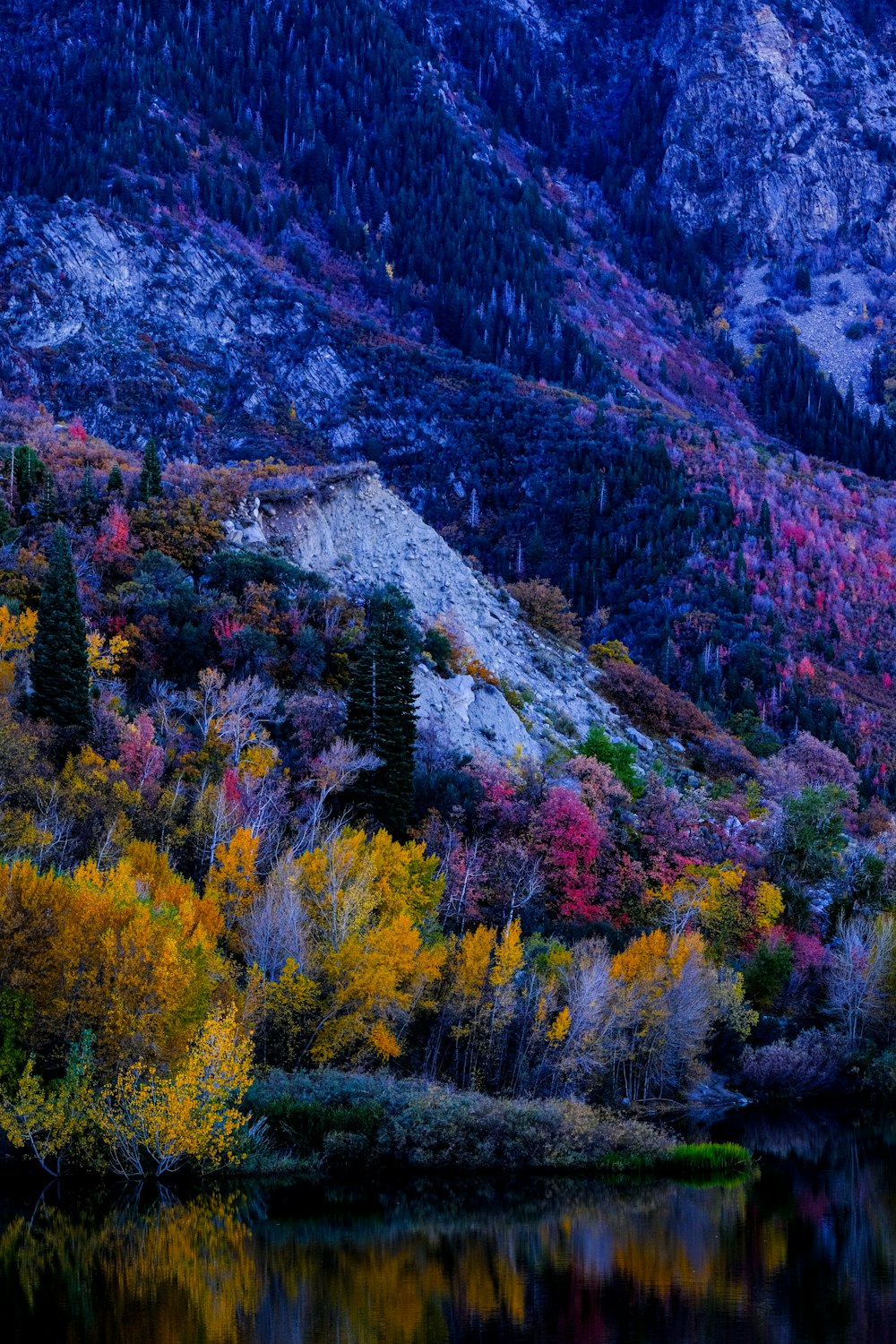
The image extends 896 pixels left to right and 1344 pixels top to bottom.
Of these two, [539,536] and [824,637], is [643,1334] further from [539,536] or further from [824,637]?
[539,536]

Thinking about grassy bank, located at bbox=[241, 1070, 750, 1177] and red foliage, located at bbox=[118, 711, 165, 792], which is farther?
red foliage, located at bbox=[118, 711, 165, 792]

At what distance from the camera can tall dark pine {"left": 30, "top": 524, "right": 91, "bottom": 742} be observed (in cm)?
4884

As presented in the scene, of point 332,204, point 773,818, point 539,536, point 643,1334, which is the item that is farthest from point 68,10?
point 643,1334

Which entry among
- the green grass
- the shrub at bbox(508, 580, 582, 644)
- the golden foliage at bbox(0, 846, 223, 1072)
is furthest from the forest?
the shrub at bbox(508, 580, 582, 644)

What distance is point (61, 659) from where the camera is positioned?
49438 mm

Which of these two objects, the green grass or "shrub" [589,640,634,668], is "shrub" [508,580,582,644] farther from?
the green grass

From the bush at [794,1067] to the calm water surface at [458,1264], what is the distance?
14.2 meters

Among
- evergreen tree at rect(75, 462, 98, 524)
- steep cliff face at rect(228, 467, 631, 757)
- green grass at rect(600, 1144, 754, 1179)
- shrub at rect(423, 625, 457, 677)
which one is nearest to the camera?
green grass at rect(600, 1144, 754, 1179)

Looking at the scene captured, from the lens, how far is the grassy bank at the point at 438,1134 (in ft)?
129

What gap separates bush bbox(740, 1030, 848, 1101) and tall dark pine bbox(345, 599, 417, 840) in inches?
663

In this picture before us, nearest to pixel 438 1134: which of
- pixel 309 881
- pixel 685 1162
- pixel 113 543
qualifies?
pixel 685 1162

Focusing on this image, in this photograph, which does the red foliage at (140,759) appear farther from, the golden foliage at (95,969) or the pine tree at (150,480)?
the pine tree at (150,480)

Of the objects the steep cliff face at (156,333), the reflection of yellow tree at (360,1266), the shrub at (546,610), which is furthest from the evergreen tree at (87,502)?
the steep cliff face at (156,333)

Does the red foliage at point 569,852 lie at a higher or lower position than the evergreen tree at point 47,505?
lower
